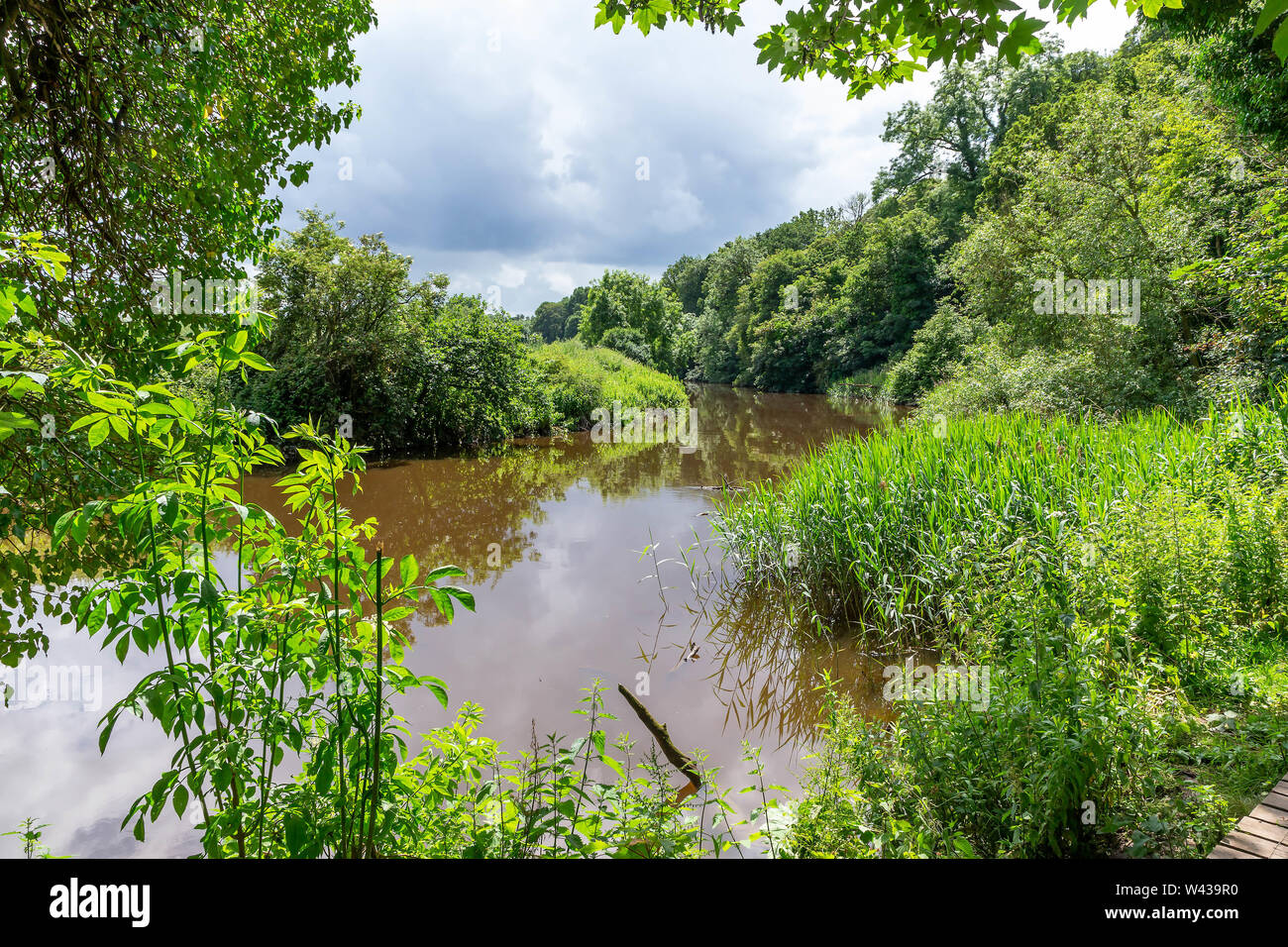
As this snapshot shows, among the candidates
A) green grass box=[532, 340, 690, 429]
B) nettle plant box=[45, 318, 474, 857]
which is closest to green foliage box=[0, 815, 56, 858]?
nettle plant box=[45, 318, 474, 857]

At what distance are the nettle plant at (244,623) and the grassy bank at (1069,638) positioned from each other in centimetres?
169

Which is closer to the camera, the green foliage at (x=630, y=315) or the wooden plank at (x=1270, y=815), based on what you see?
the wooden plank at (x=1270, y=815)

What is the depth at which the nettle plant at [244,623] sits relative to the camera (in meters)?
1.24

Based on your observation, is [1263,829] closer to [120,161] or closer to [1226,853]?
[1226,853]

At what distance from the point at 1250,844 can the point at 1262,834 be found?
9 centimetres

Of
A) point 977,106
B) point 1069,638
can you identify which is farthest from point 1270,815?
point 977,106

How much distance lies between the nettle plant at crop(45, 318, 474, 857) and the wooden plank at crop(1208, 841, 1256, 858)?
254 centimetres

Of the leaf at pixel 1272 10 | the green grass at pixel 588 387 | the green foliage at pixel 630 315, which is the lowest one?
the leaf at pixel 1272 10

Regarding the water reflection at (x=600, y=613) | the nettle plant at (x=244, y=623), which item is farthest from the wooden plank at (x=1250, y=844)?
the nettle plant at (x=244, y=623)

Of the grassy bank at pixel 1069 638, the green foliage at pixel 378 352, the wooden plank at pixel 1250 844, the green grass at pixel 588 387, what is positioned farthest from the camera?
the green grass at pixel 588 387

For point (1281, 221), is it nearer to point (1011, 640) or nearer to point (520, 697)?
point (1011, 640)

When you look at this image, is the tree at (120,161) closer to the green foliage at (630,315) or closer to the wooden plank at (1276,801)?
the wooden plank at (1276,801)

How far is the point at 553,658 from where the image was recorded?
5.18m

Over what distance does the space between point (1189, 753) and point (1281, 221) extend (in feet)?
18.2
